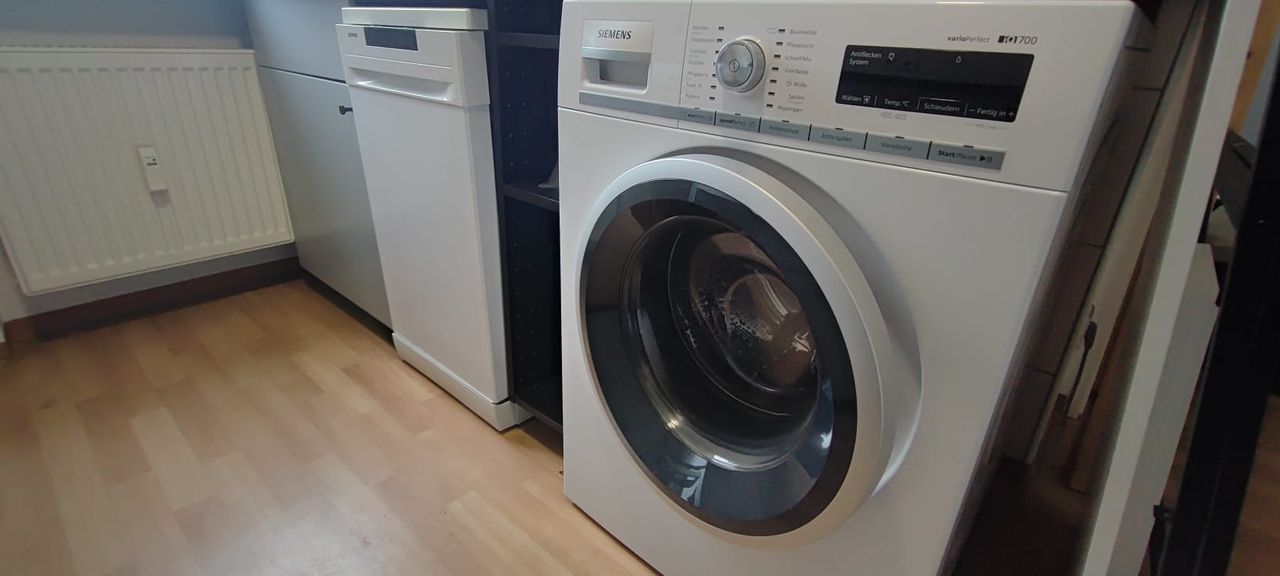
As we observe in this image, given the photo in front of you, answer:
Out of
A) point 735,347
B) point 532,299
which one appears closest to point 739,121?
point 735,347

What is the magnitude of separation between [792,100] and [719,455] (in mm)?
452

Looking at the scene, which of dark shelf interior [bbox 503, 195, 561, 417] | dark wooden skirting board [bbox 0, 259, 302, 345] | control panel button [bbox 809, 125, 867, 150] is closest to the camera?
control panel button [bbox 809, 125, 867, 150]

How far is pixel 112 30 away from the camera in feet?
5.00

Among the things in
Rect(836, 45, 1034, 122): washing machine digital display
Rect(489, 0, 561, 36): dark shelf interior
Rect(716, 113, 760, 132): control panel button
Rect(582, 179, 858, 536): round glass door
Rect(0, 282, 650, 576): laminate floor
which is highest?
Rect(489, 0, 561, 36): dark shelf interior

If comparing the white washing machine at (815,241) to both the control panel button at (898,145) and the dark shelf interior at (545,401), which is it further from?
the dark shelf interior at (545,401)

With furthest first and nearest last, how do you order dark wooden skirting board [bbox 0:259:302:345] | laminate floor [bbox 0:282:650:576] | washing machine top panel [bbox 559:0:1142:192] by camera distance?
dark wooden skirting board [bbox 0:259:302:345]
laminate floor [bbox 0:282:650:576]
washing machine top panel [bbox 559:0:1142:192]

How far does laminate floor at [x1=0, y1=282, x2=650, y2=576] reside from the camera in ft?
3.31

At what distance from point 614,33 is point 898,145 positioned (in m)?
0.35

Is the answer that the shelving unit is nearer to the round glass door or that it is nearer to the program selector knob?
the round glass door

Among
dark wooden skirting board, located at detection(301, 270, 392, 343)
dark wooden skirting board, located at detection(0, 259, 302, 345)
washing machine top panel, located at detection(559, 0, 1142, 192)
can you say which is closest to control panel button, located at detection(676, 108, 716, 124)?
washing machine top panel, located at detection(559, 0, 1142, 192)

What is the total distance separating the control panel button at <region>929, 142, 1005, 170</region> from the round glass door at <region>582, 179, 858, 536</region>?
0.19m

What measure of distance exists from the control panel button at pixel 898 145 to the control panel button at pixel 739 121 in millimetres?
114

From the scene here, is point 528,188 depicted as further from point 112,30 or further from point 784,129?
point 112,30

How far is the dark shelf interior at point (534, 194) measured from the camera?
3.36 feet
